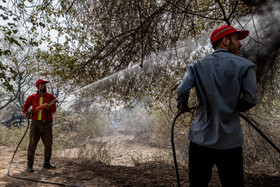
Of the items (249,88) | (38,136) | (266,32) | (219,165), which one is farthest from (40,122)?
(266,32)

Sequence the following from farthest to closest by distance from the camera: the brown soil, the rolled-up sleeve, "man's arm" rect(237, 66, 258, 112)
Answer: the brown soil
the rolled-up sleeve
"man's arm" rect(237, 66, 258, 112)

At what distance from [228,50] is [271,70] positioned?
9.39 ft

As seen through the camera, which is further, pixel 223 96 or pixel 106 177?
pixel 106 177

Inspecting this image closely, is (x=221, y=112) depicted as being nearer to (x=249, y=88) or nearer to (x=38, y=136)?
(x=249, y=88)

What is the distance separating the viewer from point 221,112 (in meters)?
1.67

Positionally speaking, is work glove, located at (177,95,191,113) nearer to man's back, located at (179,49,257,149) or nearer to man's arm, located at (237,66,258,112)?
man's back, located at (179,49,257,149)

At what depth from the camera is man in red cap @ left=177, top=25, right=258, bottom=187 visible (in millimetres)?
1659

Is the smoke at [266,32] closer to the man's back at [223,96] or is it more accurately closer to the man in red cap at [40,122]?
the man's back at [223,96]

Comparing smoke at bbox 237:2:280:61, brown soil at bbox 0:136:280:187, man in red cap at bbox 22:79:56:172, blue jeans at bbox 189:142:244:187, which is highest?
smoke at bbox 237:2:280:61

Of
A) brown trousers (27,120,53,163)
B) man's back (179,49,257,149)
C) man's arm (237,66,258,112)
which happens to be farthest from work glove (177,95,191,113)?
brown trousers (27,120,53,163)

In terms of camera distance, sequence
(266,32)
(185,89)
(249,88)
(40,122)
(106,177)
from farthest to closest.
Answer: (40,122), (106,177), (266,32), (185,89), (249,88)

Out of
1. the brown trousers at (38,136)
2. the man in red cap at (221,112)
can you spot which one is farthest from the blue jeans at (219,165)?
the brown trousers at (38,136)

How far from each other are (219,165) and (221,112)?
50 cm

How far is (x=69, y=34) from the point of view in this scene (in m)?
4.50
